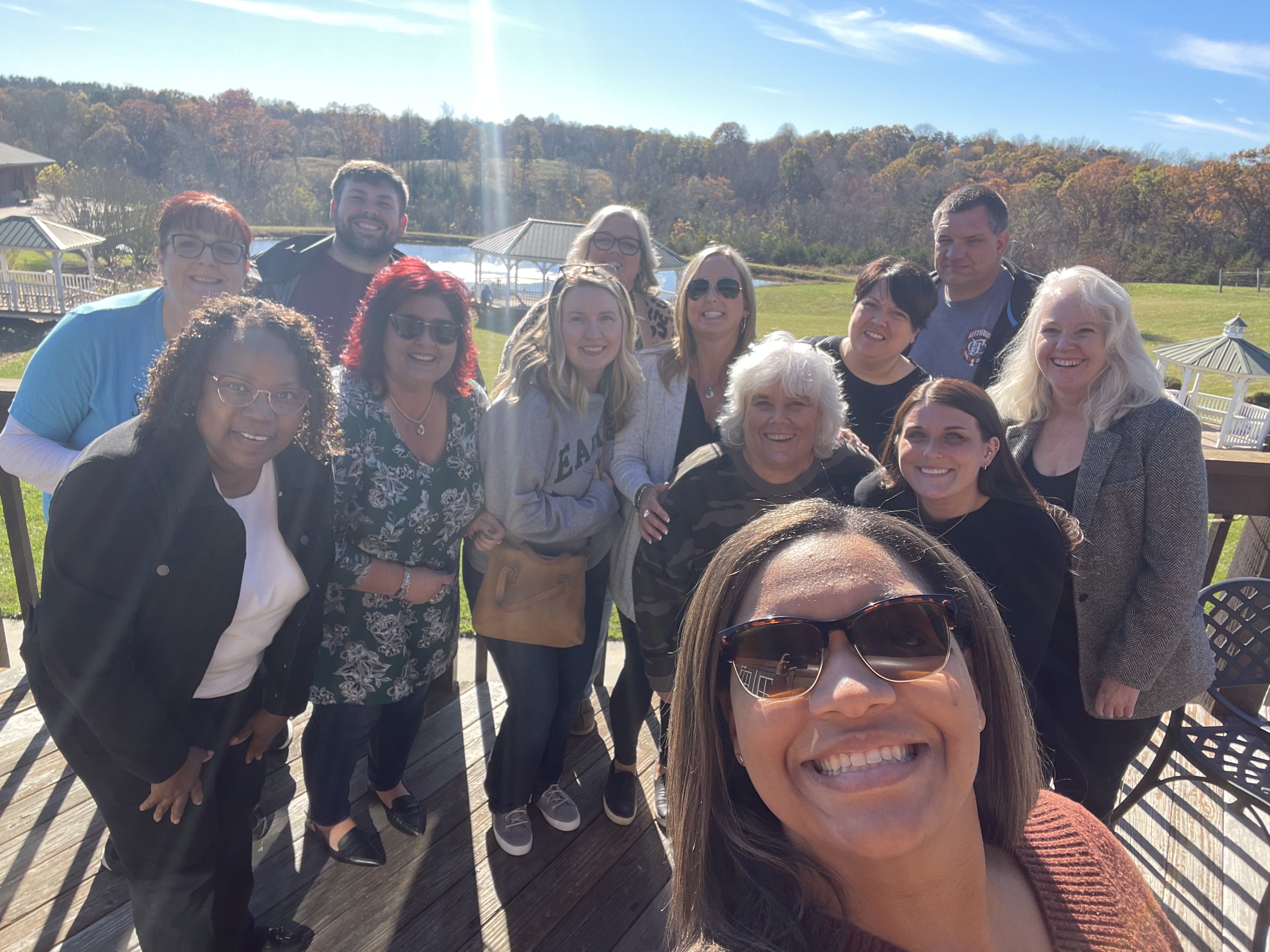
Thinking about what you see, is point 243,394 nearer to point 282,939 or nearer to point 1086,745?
point 282,939

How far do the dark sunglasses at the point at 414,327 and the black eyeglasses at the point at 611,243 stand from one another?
128cm

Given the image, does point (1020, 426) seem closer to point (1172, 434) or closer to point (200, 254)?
point (1172, 434)

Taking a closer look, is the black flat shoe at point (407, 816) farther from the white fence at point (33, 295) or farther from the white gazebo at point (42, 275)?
the white fence at point (33, 295)

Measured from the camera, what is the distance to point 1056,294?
220 centimetres

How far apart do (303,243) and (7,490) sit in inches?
62.8

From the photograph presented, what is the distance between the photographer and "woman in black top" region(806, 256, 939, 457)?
270 centimetres

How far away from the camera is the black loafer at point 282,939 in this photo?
1929 millimetres

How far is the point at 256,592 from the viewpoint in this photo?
1.73m

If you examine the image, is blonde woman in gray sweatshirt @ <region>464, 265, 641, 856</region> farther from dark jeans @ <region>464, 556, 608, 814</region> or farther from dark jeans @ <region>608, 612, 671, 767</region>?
dark jeans @ <region>608, 612, 671, 767</region>

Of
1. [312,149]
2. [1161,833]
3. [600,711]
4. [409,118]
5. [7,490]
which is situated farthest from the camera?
[409,118]

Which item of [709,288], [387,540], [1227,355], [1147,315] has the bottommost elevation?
[1147,315]

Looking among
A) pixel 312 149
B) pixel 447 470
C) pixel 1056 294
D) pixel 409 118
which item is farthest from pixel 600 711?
pixel 409 118

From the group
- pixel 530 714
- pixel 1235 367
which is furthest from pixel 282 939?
pixel 1235 367

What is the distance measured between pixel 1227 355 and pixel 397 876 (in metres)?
20.3
